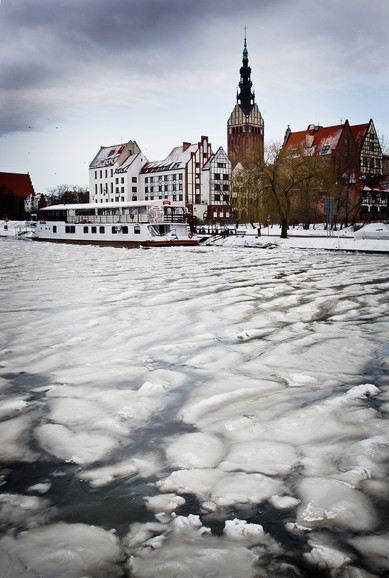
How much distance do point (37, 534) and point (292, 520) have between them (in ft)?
4.45

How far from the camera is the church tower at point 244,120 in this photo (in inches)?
4973

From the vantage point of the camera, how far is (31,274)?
1634 cm

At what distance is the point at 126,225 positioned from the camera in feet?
137

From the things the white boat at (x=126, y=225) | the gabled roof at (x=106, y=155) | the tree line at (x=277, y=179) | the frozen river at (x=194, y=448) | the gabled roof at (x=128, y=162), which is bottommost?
the frozen river at (x=194, y=448)

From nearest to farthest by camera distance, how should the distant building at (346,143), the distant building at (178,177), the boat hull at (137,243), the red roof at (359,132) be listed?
1. the boat hull at (137,243)
2. the distant building at (346,143)
3. the red roof at (359,132)
4. the distant building at (178,177)

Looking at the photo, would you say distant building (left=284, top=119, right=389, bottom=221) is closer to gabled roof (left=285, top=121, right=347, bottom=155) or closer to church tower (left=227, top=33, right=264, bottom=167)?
gabled roof (left=285, top=121, right=347, bottom=155)

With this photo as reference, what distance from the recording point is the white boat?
39906 millimetres

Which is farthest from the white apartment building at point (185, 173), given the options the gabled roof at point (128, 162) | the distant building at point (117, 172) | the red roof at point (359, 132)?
the red roof at point (359, 132)

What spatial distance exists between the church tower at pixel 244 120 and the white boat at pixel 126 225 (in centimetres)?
8503

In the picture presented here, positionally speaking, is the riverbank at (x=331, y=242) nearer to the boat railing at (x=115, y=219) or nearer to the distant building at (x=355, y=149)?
the boat railing at (x=115, y=219)

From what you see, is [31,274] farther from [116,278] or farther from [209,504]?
[209,504]

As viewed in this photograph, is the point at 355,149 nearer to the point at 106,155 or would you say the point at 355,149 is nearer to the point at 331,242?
the point at 331,242

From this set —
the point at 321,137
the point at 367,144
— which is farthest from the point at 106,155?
the point at 367,144

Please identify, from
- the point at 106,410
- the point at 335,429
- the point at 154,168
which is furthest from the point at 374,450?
the point at 154,168
